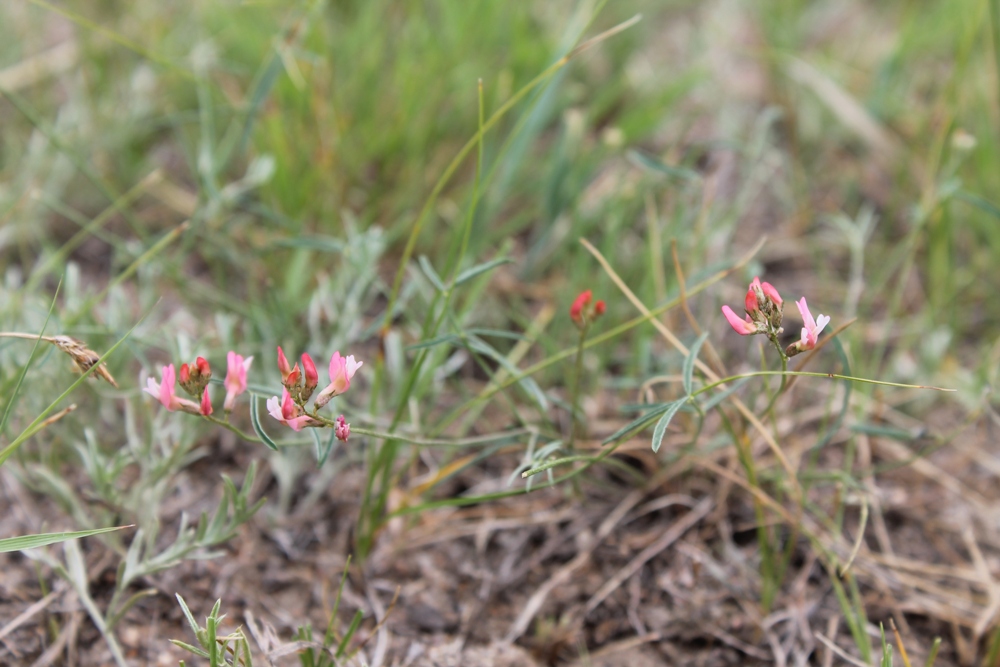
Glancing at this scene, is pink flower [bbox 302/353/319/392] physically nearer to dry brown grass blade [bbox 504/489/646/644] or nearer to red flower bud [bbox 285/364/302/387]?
red flower bud [bbox 285/364/302/387]

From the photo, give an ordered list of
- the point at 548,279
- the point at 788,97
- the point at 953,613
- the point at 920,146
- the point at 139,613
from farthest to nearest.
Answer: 1. the point at 788,97
2. the point at 920,146
3. the point at 548,279
4. the point at 953,613
5. the point at 139,613

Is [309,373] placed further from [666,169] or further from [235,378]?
[666,169]

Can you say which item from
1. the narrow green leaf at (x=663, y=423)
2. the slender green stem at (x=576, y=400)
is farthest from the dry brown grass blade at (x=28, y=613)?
the narrow green leaf at (x=663, y=423)

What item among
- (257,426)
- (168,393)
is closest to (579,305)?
(257,426)

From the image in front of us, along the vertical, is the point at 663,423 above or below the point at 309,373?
below

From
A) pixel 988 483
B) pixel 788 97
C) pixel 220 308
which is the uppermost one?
pixel 220 308

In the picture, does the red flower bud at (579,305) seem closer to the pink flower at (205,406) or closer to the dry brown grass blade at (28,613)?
the pink flower at (205,406)

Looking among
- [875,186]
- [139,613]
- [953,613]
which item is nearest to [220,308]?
[139,613]

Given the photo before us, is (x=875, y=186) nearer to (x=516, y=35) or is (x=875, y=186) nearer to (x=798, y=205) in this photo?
(x=798, y=205)
